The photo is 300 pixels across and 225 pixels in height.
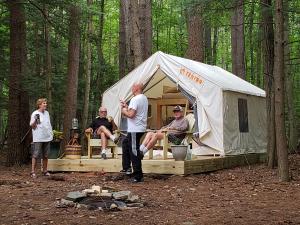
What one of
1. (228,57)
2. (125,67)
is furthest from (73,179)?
(228,57)

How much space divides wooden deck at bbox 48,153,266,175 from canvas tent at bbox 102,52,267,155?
521 millimetres

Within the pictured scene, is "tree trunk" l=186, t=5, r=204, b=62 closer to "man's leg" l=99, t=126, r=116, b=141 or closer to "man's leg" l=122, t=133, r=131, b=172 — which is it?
"man's leg" l=99, t=126, r=116, b=141

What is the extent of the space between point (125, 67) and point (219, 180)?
8335mm

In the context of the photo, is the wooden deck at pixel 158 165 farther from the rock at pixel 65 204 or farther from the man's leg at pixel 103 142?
the rock at pixel 65 204

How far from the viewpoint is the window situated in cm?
1080

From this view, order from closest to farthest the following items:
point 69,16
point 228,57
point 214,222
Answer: point 214,222 < point 69,16 < point 228,57

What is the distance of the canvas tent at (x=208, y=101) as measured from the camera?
9766 millimetres

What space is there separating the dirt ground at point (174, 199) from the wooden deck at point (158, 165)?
6.9 inches

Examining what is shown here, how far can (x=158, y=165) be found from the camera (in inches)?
324

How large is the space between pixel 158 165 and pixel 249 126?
12.9 feet

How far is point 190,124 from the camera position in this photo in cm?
1010

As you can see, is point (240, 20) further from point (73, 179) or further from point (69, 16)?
point (73, 179)

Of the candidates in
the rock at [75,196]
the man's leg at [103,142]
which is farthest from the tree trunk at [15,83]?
the rock at [75,196]

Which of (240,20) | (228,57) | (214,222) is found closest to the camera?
(214,222)
